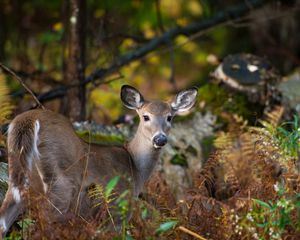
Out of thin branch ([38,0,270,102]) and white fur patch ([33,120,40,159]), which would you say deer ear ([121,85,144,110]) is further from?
thin branch ([38,0,270,102])

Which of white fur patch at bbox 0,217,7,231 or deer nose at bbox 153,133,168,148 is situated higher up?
white fur patch at bbox 0,217,7,231

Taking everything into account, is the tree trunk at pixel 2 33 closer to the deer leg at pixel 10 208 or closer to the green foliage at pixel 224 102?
the green foliage at pixel 224 102

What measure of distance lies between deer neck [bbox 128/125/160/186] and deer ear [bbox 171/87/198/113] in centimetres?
57

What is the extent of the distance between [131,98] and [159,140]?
779mm

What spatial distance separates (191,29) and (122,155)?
13.8ft

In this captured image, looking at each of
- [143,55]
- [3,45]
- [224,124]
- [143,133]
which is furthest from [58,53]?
[143,133]

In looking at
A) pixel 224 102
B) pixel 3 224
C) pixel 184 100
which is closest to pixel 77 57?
pixel 224 102

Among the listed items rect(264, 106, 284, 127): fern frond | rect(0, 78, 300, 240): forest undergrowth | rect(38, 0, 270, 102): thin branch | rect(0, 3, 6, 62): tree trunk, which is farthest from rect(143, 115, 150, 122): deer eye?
rect(0, 3, 6, 62): tree trunk

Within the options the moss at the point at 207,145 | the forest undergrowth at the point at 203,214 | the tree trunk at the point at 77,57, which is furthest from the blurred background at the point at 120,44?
the forest undergrowth at the point at 203,214

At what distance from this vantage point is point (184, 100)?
7.99m

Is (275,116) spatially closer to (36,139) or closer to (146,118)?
(146,118)

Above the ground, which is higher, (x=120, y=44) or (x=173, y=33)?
(x=120, y=44)

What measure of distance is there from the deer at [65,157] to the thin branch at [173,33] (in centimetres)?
214

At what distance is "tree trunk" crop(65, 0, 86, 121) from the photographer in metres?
9.38
